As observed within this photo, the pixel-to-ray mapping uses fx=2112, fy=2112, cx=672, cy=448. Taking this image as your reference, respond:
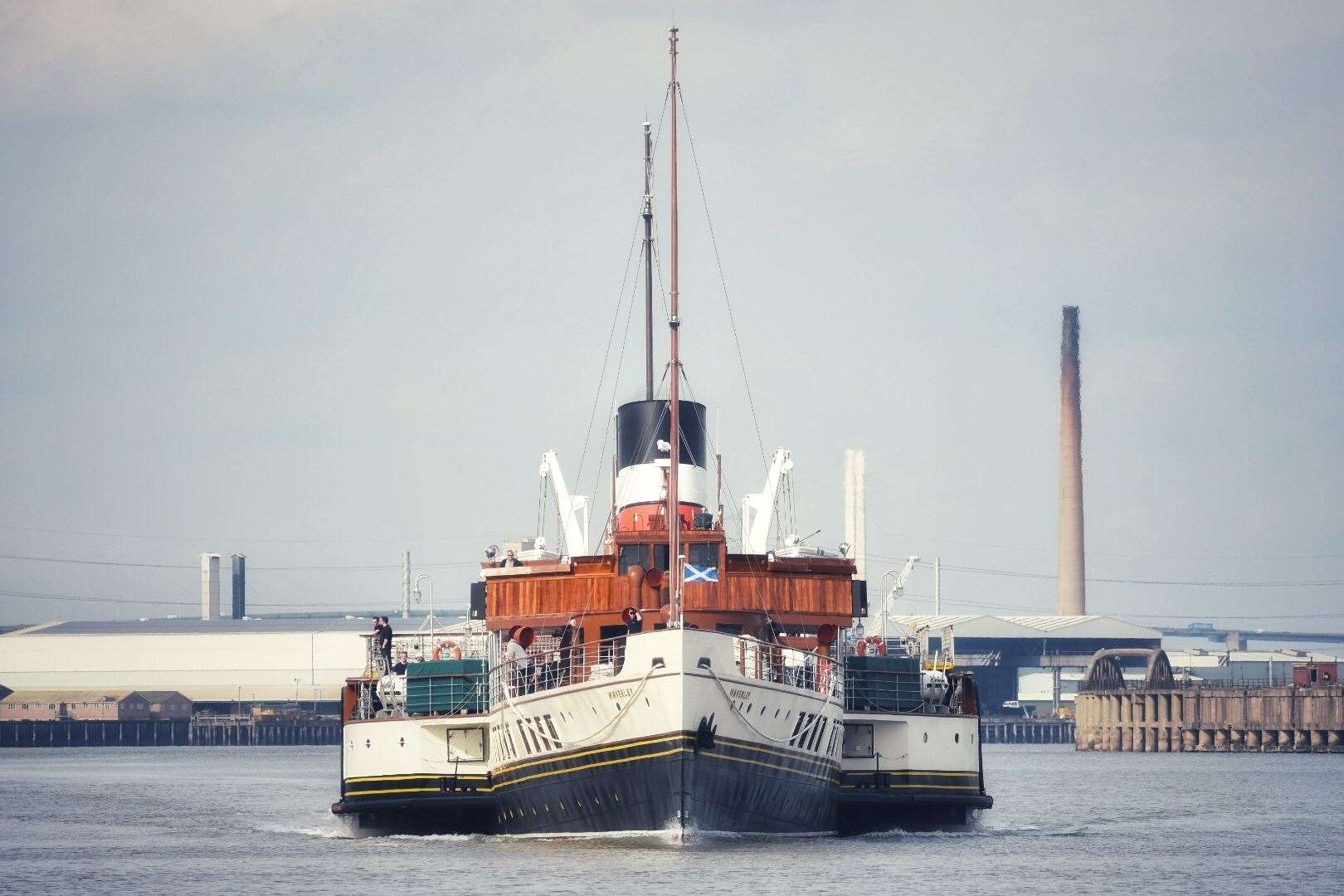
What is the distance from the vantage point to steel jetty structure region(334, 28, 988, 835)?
143 feet

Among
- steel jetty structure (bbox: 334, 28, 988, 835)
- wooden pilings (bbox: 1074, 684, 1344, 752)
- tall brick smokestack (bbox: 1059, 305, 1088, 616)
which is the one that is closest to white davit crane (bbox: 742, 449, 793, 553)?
steel jetty structure (bbox: 334, 28, 988, 835)

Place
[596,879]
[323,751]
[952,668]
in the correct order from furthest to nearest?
[323,751] → [952,668] → [596,879]

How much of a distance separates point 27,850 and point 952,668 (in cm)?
2451

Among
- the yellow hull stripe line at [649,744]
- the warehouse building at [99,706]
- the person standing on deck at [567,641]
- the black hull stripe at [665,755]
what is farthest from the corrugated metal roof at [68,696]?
the black hull stripe at [665,755]

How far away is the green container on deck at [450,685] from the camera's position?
49938 mm

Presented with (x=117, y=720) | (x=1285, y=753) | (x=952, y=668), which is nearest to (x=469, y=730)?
(x=952, y=668)

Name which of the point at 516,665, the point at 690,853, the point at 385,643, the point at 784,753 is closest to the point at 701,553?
the point at 516,665

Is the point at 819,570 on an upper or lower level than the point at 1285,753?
upper

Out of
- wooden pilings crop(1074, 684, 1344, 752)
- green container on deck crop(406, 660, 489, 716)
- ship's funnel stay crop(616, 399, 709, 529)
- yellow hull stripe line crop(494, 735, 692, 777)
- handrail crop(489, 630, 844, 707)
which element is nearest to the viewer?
yellow hull stripe line crop(494, 735, 692, 777)

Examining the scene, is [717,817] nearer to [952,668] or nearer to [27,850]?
[952,668]

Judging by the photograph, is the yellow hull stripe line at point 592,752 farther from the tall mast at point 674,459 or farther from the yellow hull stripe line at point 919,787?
the yellow hull stripe line at point 919,787

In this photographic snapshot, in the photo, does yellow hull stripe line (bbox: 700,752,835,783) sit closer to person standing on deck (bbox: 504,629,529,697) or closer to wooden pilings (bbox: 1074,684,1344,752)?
person standing on deck (bbox: 504,629,529,697)

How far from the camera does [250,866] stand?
47719 millimetres

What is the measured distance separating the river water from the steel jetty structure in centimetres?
99
